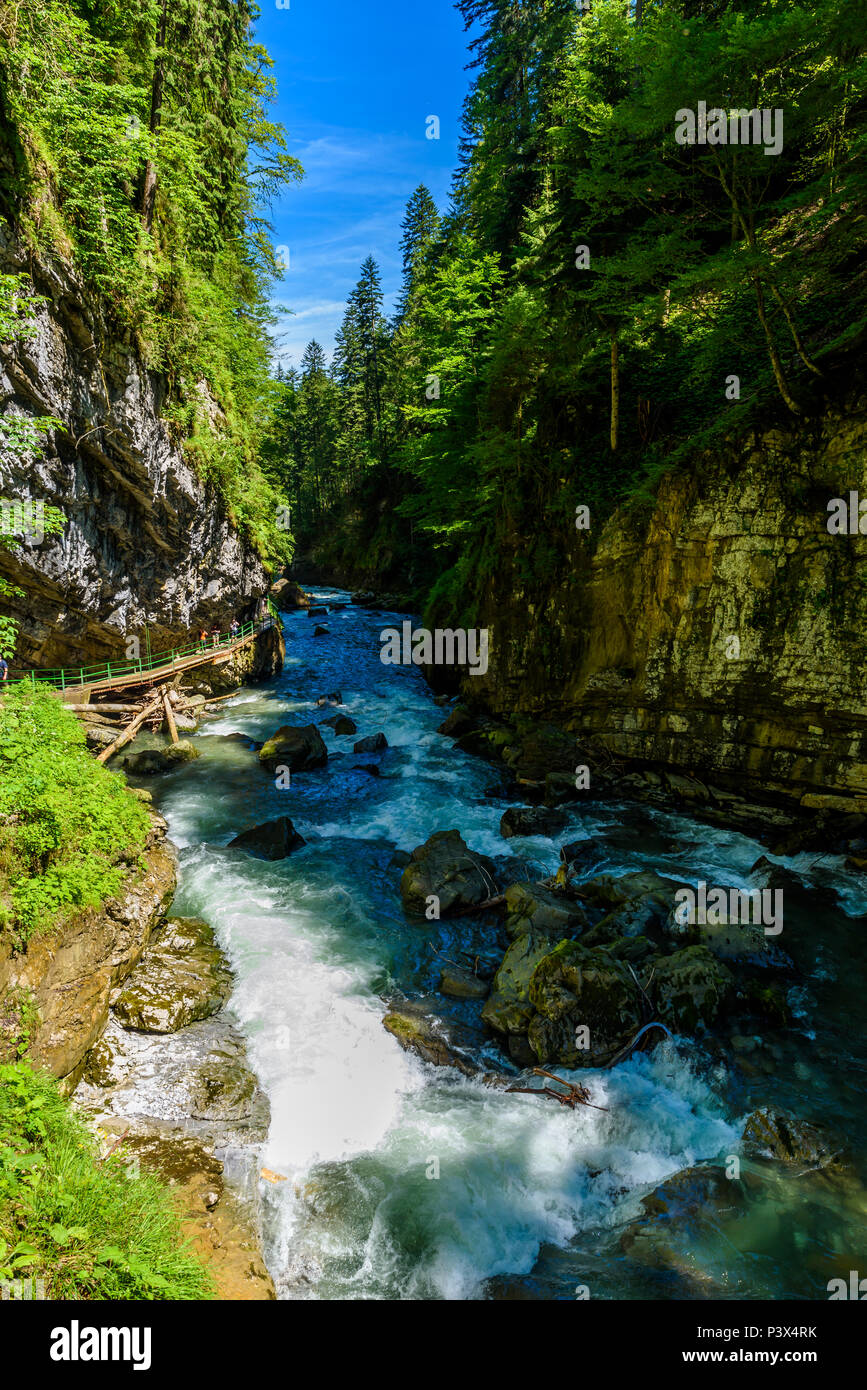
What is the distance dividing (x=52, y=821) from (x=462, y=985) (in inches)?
244

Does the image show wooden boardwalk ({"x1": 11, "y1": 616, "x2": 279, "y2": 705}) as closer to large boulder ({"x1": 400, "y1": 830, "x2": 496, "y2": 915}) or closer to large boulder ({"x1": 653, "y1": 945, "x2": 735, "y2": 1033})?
large boulder ({"x1": 400, "y1": 830, "x2": 496, "y2": 915})

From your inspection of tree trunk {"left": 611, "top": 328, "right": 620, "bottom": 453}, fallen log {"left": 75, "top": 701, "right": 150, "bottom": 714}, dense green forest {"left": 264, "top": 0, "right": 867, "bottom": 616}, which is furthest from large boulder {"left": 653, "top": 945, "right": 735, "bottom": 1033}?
fallen log {"left": 75, "top": 701, "right": 150, "bottom": 714}

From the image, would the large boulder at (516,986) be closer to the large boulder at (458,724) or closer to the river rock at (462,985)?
the river rock at (462,985)

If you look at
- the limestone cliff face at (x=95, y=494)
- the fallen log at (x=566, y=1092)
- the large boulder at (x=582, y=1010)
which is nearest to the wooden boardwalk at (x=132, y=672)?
the limestone cliff face at (x=95, y=494)

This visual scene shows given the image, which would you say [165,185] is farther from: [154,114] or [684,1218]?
[684,1218]

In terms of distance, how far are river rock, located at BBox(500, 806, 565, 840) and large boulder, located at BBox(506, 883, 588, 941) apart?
8.69ft

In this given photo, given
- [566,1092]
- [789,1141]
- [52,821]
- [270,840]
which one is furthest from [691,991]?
[52,821]

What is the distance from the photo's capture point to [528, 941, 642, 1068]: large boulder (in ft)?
24.5

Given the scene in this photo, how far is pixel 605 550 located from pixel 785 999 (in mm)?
11614

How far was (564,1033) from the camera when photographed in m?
7.55

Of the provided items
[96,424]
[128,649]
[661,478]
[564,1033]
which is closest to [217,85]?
[96,424]

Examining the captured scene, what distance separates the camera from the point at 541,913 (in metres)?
9.76

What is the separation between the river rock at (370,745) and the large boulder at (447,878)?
7.00m
